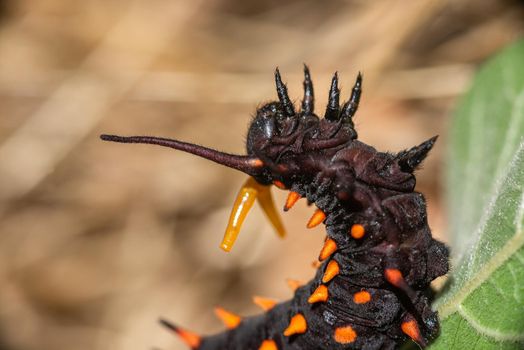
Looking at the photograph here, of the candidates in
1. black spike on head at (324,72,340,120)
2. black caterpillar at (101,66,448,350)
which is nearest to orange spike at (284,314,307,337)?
black caterpillar at (101,66,448,350)

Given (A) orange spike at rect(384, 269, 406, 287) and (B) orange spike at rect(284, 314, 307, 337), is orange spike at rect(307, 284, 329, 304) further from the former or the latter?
(A) orange spike at rect(384, 269, 406, 287)

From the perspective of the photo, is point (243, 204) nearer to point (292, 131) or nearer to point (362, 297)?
point (292, 131)

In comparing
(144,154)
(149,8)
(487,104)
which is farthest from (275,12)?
(487,104)

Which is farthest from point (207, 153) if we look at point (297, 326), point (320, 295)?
point (297, 326)

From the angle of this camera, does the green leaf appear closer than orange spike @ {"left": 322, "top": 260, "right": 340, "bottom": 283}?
Yes

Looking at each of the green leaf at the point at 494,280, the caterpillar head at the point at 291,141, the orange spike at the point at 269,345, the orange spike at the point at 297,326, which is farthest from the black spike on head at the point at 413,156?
the orange spike at the point at 269,345

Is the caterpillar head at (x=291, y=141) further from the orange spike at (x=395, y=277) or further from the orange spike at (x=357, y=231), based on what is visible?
the orange spike at (x=395, y=277)

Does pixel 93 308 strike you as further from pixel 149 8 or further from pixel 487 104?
pixel 487 104
